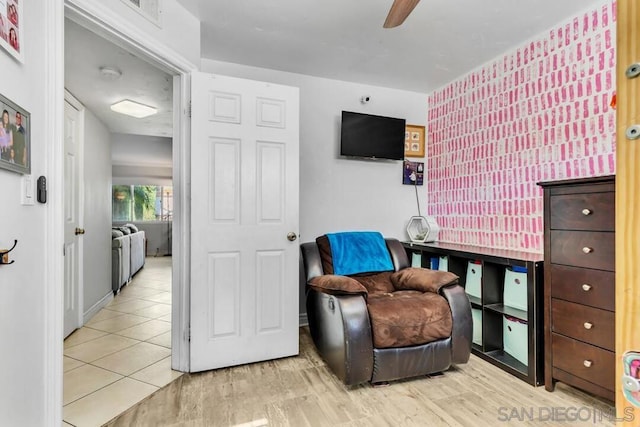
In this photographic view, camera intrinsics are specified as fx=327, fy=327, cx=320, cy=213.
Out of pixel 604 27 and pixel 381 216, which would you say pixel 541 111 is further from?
pixel 381 216

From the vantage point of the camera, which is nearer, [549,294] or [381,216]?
[549,294]

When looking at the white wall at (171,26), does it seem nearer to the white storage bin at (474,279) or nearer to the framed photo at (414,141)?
the framed photo at (414,141)

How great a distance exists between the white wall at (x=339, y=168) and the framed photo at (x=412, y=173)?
0.06m

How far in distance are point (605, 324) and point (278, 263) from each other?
195 cm

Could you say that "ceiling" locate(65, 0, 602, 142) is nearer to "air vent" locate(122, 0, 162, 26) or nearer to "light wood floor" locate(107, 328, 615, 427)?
"air vent" locate(122, 0, 162, 26)

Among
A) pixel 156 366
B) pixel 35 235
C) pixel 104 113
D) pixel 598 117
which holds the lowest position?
pixel 156 366

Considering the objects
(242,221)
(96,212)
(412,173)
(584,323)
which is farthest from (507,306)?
(96,212)

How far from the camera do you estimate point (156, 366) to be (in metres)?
2.33

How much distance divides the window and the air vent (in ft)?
24.1

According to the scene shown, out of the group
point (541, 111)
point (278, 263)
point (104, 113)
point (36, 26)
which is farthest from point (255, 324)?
point (104, 113)

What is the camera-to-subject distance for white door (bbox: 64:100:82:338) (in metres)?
2.83

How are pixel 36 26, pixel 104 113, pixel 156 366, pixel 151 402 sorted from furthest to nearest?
pixel 104 113 → pixel 156 366 → pixel 151 402 → pixel 36 26

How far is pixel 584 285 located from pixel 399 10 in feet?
5.69

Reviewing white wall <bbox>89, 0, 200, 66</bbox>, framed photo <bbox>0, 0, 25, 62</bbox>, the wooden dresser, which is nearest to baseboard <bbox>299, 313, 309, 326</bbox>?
the wooden dresser
